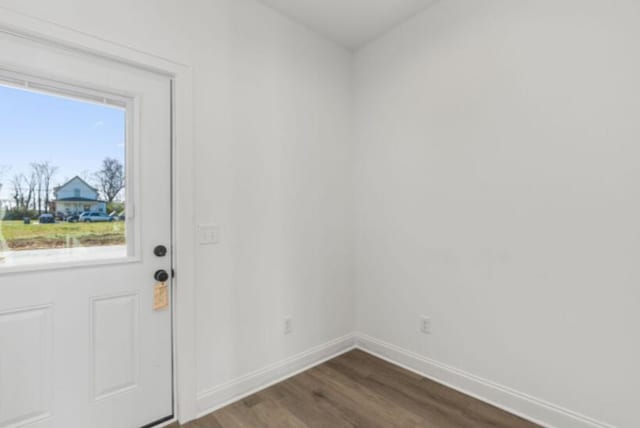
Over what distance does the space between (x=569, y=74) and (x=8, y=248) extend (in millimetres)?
3044

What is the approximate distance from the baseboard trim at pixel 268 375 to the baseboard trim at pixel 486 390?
1.10 ft

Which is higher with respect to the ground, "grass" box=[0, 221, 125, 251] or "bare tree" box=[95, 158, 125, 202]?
"bare tree" box=[95, 158, 125, 202]

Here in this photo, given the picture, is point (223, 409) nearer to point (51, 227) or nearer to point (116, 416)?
point (116, 416)

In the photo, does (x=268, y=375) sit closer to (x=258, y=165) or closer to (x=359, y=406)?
(x=359, y=406)

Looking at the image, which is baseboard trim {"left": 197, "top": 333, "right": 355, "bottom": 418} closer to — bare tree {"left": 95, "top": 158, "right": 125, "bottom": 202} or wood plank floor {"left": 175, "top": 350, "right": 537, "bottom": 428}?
wood plank floor {"left": 175, "top": 350, "right": 537, "bottom": 428}

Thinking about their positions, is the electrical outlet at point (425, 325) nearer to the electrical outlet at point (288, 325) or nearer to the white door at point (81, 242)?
the electrical outlet at point (288, 325)

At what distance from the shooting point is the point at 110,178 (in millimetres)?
1702

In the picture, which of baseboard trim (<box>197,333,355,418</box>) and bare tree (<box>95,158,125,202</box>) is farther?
baseboard trim (<box>197,333,355,418</box>)

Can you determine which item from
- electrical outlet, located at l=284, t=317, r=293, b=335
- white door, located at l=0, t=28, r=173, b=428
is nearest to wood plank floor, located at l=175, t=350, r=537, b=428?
electrical outlet, located at l=284, t=317, r=293, b=335

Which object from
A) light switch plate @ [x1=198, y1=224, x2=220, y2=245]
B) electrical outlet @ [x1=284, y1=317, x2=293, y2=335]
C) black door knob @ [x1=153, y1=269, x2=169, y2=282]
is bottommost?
electrical outlet @ [x1=284, y1=317, x2=293, y2=335]

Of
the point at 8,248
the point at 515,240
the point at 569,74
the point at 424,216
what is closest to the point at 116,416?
the point at 8,248

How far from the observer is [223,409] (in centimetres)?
196

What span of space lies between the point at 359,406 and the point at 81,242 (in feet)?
6.34

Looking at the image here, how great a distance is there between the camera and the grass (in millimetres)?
1437
